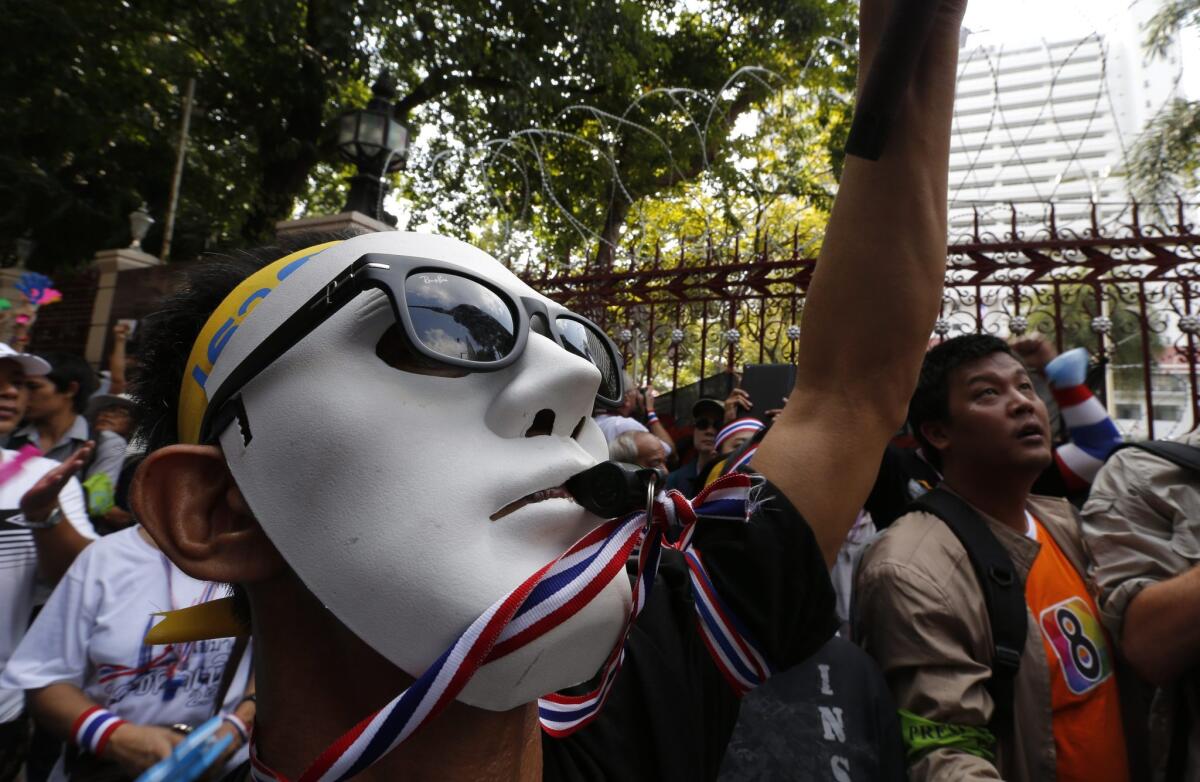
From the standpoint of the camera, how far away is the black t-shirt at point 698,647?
1.05 metres

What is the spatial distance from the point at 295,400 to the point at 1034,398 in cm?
241

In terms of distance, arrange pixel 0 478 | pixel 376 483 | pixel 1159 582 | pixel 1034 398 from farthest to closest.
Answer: pixel 0 478 → pixel 1034 398 → pixel 1159 582 → pixel 376 483

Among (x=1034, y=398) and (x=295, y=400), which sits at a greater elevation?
(x=295, y=400)

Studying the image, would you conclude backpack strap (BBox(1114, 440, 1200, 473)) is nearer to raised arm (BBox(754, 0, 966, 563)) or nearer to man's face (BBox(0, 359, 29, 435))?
raised arm (BBox(754, 0, 966, 563))

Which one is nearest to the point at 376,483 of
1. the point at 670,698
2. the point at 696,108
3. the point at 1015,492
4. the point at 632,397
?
the point at 670,698

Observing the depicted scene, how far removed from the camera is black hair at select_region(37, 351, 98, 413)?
3875mm

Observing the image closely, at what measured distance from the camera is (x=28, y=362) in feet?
11.6

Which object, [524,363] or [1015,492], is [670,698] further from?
[1015,492]

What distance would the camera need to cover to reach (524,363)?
0.97 metres

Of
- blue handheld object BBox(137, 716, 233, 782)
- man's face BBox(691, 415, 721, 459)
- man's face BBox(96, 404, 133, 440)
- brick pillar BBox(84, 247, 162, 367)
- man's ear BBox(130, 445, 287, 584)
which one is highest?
brick pillar BBox(84, 247, 162, 367)

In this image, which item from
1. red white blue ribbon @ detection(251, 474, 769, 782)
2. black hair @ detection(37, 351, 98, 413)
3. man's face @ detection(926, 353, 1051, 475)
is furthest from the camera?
black hair @ detection(37, 351, 98, 413)

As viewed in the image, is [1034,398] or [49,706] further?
[1034,398]

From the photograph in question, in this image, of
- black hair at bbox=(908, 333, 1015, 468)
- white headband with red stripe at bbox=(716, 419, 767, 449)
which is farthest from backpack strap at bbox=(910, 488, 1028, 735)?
white headband with red stripe at bbox=(716, 419, 767, 449)

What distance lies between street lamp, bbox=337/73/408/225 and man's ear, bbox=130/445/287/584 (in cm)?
473
